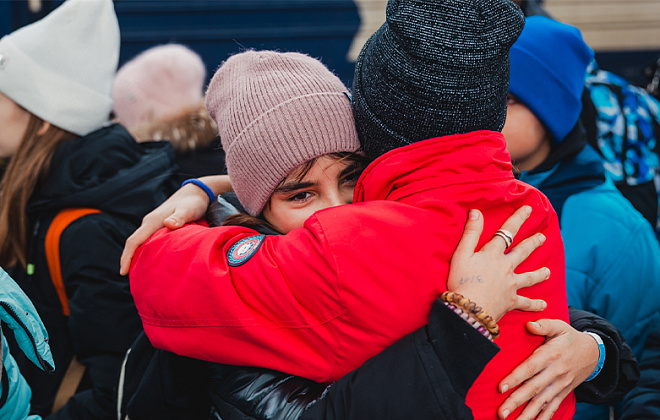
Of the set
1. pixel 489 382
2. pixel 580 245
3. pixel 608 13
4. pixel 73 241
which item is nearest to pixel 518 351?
pixel 489 382

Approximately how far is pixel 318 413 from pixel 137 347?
652mm

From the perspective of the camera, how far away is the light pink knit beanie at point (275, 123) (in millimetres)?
1542

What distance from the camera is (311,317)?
1.19m

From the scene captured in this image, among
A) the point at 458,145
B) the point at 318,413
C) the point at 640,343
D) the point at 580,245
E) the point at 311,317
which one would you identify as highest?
the point at 458,145

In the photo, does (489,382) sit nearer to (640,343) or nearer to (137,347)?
(137,347)

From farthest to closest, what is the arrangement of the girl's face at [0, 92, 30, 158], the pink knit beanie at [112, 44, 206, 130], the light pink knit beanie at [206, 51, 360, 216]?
1. the pink knit beanie at [112, 44, 206, 130]
2. the girl's face at [0, 92, 30, 158]
3. the light pink knit beanie at [206, 51, 360, 216]

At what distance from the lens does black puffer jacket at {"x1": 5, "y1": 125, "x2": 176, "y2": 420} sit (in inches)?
75.9

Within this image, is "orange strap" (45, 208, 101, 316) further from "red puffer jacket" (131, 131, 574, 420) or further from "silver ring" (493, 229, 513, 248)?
"silver ring" (493, 229, 513, 248)

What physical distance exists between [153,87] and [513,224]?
116 inches

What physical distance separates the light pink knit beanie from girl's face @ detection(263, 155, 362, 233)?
39mm

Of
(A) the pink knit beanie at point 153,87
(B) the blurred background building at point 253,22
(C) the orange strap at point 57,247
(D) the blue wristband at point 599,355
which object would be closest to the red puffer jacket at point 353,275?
(D) the blue wristband at point 599,355

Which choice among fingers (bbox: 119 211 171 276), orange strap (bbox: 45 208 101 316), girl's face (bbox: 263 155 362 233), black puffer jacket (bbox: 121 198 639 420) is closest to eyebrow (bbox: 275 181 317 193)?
girl's face (bbox: 263 155 362 233)

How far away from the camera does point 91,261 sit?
1.93 m

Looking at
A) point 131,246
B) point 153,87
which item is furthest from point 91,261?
point 153,87
